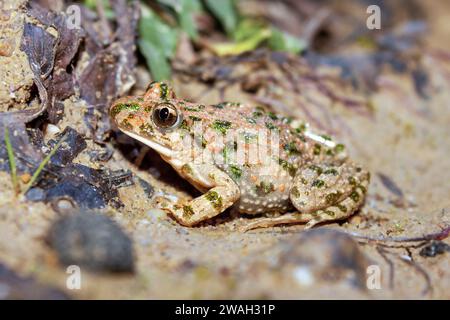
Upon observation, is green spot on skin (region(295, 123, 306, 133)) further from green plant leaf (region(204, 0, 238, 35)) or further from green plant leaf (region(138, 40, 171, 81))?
green plant leaf (region(204, 0, 238, 35))

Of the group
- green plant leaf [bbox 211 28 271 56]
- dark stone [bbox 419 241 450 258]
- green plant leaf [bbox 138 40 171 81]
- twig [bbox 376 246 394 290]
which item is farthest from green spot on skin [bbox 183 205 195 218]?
green plant leaf [bbox 211 28 271 56]

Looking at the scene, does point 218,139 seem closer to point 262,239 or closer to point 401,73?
point 262,239

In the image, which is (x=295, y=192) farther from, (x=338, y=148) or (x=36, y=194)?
(x=36, y=194)

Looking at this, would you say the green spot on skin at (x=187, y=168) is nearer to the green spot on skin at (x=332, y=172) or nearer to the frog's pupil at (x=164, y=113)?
the frog's pupil at (x=164, y=113)

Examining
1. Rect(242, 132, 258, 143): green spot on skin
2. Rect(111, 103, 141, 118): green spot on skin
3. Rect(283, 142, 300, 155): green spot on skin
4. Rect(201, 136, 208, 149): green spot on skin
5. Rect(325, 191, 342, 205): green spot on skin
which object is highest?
Rect(111, 103, 141, 118): green spot on skin

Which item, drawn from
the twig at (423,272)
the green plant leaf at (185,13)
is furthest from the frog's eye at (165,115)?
the green plant leaf at (185,13)
